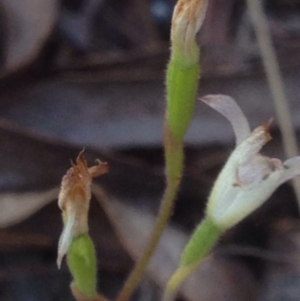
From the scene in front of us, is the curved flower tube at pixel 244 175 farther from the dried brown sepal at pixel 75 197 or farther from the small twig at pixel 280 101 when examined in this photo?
the small twig at pixel 280 101

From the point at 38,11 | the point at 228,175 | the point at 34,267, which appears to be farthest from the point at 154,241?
the point at 38,11

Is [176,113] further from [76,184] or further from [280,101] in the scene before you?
[280,101]

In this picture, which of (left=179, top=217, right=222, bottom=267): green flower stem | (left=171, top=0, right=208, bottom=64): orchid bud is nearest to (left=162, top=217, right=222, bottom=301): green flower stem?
(left=179, top=217, right=222, bottom=267): green flower stem

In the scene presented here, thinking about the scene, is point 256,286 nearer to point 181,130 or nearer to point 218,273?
point 218,273

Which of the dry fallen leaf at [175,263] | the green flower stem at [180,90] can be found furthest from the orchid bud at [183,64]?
the dry fallen leaf at [175,263]

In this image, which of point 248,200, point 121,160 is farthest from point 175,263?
point 248,200

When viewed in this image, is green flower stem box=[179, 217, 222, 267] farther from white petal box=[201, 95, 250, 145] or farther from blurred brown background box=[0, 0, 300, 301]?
blurred brown background box=[0, 0, 300, 301]
